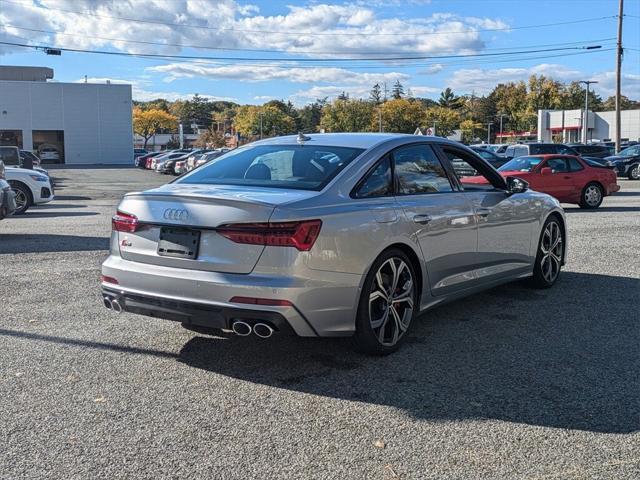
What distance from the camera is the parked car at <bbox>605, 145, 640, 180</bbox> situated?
1271 inches

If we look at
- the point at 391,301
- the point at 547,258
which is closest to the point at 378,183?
the point at 391,301

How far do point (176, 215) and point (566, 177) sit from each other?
47.3 feet

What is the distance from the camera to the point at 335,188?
473 centimetres

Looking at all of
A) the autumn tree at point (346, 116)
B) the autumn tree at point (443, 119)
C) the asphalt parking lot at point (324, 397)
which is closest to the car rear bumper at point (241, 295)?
the asphalt parking lot at point (324, 397)

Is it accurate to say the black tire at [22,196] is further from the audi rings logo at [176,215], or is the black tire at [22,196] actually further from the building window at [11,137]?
the building window at [11,137]

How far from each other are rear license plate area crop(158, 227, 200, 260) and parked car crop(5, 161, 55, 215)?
12542mm

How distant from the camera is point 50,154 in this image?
66812mm

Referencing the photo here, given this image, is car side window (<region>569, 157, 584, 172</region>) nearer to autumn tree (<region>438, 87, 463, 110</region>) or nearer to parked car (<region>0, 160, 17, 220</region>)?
parked car (<region>0, 160, 17, 220</region>)

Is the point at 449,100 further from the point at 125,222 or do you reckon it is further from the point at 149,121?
the point at 125,222

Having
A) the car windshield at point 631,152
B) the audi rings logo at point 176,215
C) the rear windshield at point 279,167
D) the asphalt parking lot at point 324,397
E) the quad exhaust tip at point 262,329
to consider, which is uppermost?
the car windshield at point 631,152

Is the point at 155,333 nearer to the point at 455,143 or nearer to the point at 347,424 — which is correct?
the point at 347,424

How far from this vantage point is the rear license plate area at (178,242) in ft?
14.6

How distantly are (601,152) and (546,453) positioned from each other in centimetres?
→ 3413

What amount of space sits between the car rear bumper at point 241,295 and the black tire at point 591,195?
14.2 m
